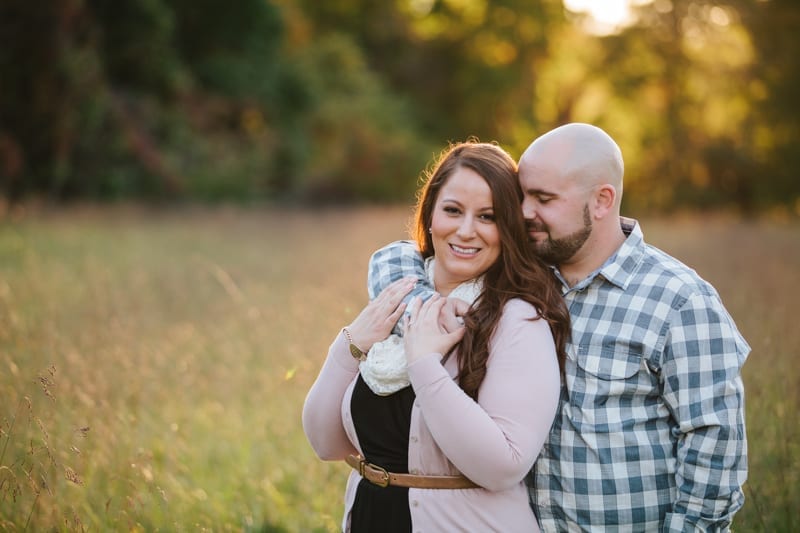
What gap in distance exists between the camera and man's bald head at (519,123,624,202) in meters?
2.56

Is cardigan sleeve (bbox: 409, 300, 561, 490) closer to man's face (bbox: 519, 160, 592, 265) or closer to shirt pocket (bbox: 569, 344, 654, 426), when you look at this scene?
shirt pocket (bbox: 569, 344, 654, 426)

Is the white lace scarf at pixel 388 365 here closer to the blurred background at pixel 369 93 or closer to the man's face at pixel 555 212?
the man's face at pixel 555 212

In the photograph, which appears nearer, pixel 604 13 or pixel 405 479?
pixel 405 479

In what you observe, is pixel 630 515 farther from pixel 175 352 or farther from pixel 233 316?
pixel 233 316

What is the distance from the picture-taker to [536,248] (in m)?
2.63

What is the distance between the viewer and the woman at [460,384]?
7.18 feet

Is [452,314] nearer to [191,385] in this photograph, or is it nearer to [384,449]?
[384,449]

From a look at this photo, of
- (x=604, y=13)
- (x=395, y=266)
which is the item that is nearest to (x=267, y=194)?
(x=604, y=13)

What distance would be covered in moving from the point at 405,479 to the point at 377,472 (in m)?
0.11

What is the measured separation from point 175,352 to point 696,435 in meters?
4.13

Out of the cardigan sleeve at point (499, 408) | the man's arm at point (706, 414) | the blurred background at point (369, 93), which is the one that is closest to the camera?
the cardigan sleeve at point (499, 408)

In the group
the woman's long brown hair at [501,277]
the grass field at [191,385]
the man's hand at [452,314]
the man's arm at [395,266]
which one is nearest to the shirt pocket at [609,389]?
the woman's long brown hair at [501,277]

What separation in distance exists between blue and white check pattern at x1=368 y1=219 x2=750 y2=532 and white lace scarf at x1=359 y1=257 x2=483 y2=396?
0.49 meters

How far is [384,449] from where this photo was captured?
8.00ft
